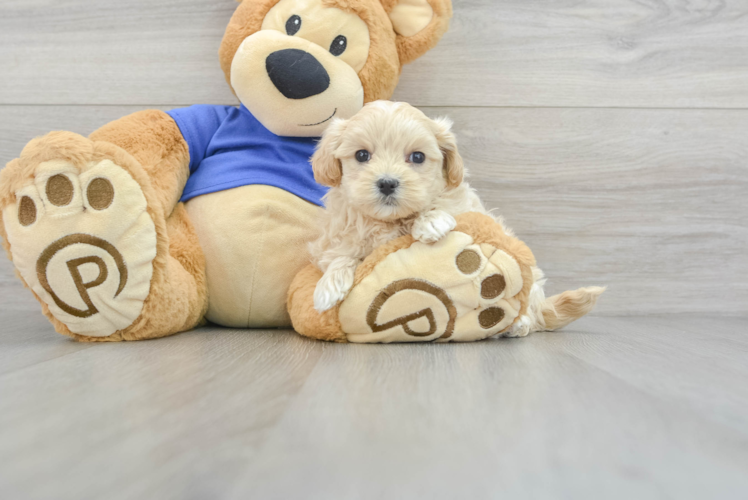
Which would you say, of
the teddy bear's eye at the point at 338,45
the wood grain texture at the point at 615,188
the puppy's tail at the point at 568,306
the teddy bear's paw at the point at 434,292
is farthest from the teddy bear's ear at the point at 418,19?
the puppy's tail at the point at 568,306

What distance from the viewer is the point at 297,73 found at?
0.85 metres

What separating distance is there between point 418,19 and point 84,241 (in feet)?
2.30

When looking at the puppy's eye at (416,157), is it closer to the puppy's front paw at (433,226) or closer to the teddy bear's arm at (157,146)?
the puppy's front paw at (433,226)

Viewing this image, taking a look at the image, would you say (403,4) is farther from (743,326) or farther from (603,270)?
(743,326)

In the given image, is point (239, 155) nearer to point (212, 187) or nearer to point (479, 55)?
point (212, 187)

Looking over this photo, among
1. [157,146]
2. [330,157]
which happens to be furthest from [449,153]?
[157,146]

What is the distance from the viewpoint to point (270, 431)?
416 mm

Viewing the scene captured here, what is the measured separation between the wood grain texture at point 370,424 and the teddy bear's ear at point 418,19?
1.99 ft

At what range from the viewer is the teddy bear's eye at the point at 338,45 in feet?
2.99

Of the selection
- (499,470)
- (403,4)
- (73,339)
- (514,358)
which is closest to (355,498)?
(499,470)

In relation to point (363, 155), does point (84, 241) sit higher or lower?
lower

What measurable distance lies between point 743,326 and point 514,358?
0.71 meters

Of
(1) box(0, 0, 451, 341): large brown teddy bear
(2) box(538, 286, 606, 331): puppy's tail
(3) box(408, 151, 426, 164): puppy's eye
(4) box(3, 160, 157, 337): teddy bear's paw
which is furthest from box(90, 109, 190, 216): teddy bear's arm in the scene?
(2) box(538, 286, 606, 331): puppy's tail

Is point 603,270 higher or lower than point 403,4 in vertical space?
lower
